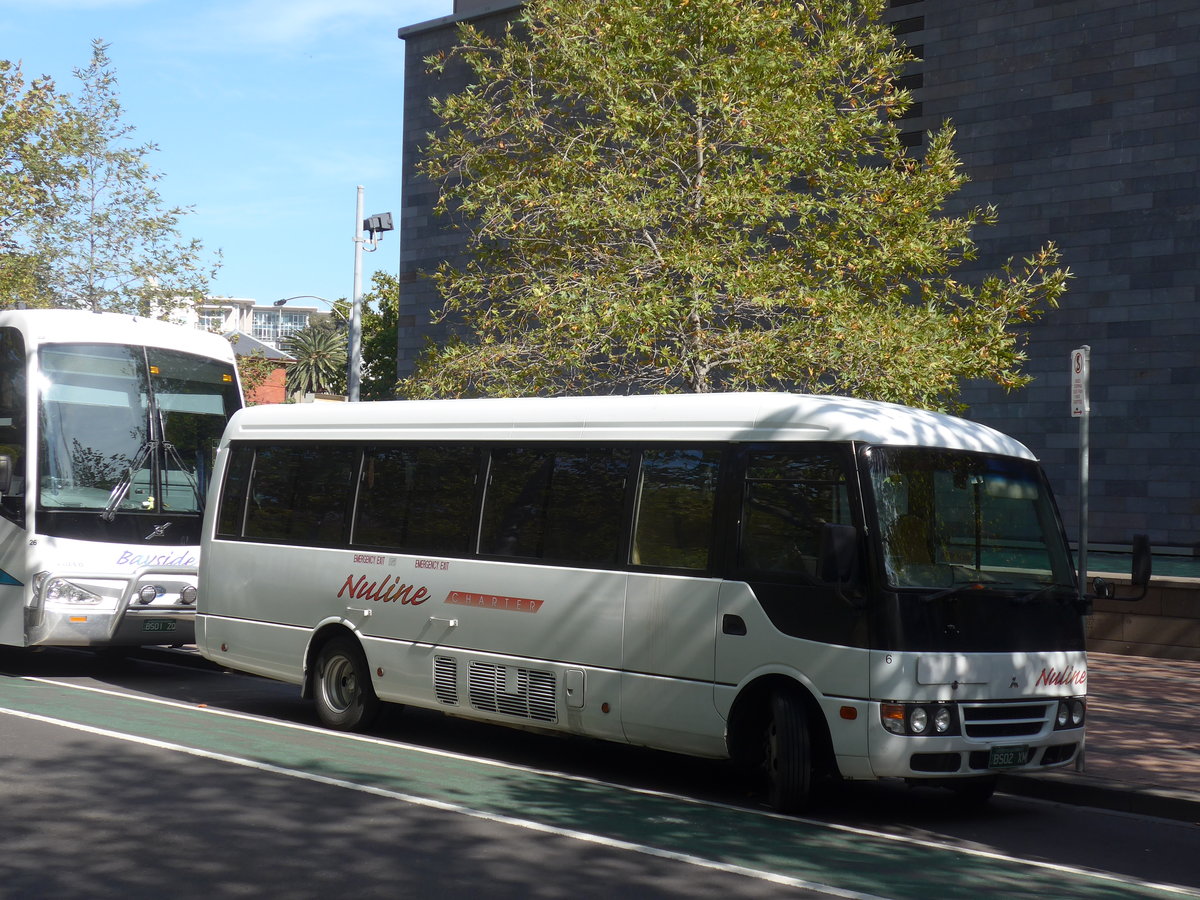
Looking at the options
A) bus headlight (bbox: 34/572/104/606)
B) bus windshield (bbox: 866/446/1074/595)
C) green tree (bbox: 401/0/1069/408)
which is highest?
green tree (bbox: 401/0/1069/408)

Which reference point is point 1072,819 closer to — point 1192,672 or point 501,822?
point 501,822

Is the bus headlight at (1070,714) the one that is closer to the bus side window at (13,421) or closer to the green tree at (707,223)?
the green tree at (707,223)

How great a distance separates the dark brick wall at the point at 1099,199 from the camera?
30.9 metres

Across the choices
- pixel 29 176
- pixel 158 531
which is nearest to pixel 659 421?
pixel 158 531

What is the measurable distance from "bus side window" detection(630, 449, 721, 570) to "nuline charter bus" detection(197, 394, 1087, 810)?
0.05 feet

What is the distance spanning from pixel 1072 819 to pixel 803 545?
2391 mm

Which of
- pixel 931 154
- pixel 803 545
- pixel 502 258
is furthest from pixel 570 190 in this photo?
pixel 803 545

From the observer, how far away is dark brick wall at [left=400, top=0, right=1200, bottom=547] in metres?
30.9

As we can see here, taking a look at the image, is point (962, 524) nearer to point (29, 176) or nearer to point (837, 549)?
point (837, 549)

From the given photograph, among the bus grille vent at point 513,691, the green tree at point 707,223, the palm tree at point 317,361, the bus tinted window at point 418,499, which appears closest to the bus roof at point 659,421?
the bus tinted window at point 418,499

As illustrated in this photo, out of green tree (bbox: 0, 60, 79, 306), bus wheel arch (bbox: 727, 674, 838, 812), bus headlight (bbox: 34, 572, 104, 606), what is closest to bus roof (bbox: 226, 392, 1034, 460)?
bus wheel arch (bbox: 727, 674, 838, 812)

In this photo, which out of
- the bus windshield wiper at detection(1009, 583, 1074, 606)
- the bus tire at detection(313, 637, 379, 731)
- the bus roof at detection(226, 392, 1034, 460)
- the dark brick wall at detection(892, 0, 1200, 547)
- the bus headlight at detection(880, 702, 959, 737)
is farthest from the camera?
the dark brick wall at detection(892, 0, 1200, 547)

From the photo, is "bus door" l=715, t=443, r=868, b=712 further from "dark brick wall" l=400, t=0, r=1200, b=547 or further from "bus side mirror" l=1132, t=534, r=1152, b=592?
"dark brick wall" l=400, t=0, r=1200, b=547

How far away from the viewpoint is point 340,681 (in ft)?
37.7
